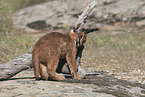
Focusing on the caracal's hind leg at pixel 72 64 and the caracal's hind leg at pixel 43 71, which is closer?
the caracal's hind leg at pixel 43 71

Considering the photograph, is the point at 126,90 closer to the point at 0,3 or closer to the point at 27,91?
the point at 27,91

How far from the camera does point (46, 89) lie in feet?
12.4

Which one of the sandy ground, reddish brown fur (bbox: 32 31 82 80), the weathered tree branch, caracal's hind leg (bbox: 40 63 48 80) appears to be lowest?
the sandy ground

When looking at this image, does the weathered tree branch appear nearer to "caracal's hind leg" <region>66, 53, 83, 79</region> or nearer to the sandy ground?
"caracal's hind leg" <region>66, 53, 83, 79</region>

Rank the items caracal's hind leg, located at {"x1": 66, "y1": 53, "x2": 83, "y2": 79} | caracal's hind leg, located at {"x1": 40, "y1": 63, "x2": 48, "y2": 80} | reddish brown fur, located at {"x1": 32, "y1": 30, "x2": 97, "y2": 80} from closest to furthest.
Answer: reddish brown fur, located at {"x1": 32, "y1": 30, "x2": 97, "y2": 80}, caracal's hind leg, located at {"x1": 40, "y1": 63, "x2": 48, "y2": 80}, caracal's hind leg, located at {"x1": 66, "y1": 53, "x2": 83, "y2": 79}

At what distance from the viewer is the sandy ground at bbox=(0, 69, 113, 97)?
354 centimetres

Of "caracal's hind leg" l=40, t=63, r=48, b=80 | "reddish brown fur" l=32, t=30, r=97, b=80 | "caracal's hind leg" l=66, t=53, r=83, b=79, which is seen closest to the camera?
"reddish brown fur" l=32, t=30, r=97, b=80

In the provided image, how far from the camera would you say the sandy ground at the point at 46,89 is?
3.54 metres

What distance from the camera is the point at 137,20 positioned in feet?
42.0

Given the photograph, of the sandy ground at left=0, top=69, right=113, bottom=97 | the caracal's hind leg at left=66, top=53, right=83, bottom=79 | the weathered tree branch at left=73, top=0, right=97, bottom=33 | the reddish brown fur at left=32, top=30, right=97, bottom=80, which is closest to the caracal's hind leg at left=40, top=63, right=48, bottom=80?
the reddish brown fur at left=32, top=30, right=97, bottom=80

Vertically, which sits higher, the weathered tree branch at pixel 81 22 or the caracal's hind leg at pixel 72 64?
the weathered tree branch at pixel 81 22

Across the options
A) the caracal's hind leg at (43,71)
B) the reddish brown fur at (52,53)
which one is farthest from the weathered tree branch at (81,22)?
the caracal's hind leg at (43,71)

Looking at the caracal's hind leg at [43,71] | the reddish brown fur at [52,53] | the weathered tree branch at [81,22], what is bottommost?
the caracal's hind leg at [43,71]

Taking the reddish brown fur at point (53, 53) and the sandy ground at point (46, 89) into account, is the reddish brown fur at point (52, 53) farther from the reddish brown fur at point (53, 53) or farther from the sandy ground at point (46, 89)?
the sandy ground at point (46, 89)
